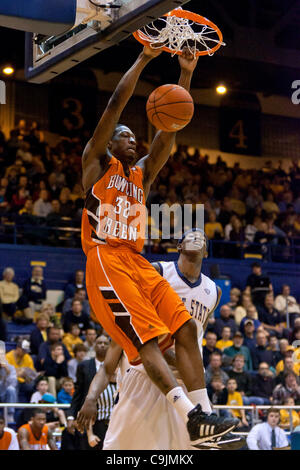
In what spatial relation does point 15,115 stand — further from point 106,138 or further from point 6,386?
point 106,138

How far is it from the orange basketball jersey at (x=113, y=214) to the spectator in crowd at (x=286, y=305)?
1123 cm

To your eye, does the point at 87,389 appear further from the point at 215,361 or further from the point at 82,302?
the point at 82,302

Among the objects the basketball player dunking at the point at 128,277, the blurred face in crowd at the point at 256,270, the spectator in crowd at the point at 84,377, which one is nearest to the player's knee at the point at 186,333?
the basketball player dunking at the point at 128,277

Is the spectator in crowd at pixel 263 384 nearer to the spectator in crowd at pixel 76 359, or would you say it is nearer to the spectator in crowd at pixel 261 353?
the spectator in crowd at pixel 261 353

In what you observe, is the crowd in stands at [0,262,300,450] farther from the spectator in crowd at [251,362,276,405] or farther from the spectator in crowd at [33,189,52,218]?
the spectator in crowd at [33,189,52,218]

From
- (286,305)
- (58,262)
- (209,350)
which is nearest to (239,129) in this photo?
(286,305)

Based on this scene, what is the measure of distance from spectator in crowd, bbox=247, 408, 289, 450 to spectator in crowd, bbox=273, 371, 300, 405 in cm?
171

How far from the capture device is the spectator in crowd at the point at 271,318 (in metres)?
15.6

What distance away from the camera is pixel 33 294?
14.6 metres

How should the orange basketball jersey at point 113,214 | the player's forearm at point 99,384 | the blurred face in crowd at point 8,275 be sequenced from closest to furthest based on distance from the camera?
the orange basketball jersey at point 113,214 → the player's forearm at point 99,384 → the blurred face in crowd at point 8,275

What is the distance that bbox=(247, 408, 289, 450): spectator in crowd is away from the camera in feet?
34.1

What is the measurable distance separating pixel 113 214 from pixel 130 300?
2.20 ft

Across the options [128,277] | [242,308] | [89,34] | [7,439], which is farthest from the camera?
[242,308]

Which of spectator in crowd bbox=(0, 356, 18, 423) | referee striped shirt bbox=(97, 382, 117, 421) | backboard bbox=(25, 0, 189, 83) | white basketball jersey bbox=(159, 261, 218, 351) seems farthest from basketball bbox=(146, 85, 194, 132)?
spectator in crowd bbox=(0, 356, 18, 423)
